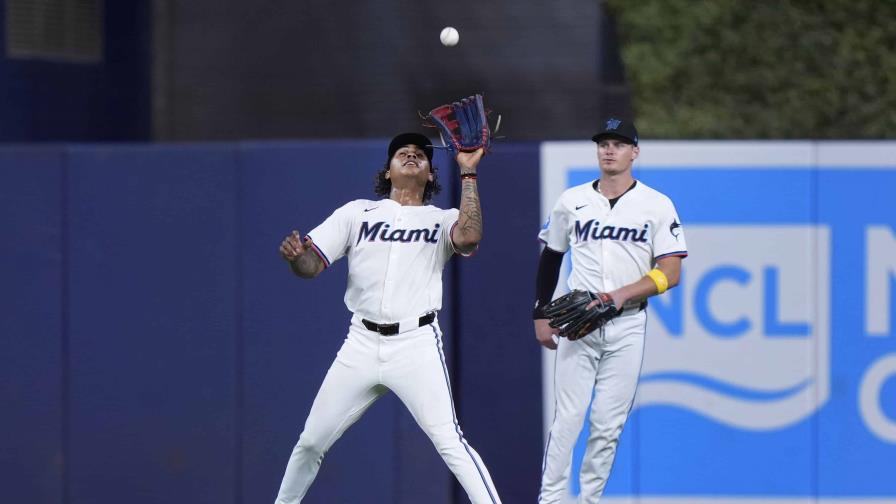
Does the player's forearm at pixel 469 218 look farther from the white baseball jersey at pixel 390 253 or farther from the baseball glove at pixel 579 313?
the baseball glove at pixel 579 313

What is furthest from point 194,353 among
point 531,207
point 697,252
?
point 697,252


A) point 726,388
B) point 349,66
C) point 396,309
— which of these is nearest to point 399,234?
point 396,309

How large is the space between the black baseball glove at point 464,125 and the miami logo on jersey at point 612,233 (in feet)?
2.13

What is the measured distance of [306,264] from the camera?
5.17 m

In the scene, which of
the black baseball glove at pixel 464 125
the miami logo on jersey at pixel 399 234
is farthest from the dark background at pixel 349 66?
the miami logo on jersey at pixel 399 234

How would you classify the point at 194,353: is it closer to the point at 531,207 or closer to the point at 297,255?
the point at 297,255

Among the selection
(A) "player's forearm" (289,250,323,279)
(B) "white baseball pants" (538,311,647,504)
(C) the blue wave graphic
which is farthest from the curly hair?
(C) the blue wave graphic

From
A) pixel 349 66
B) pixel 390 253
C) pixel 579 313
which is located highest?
pixel 349 66

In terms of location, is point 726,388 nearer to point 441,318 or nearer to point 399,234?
point 441,318

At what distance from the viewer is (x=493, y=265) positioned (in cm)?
615

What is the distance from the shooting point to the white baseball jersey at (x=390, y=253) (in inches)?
205

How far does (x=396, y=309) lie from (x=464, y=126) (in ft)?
2.53

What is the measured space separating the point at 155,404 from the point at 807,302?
3.05 metres

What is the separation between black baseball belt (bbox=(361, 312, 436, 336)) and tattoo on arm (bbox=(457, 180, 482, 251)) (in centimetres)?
35
